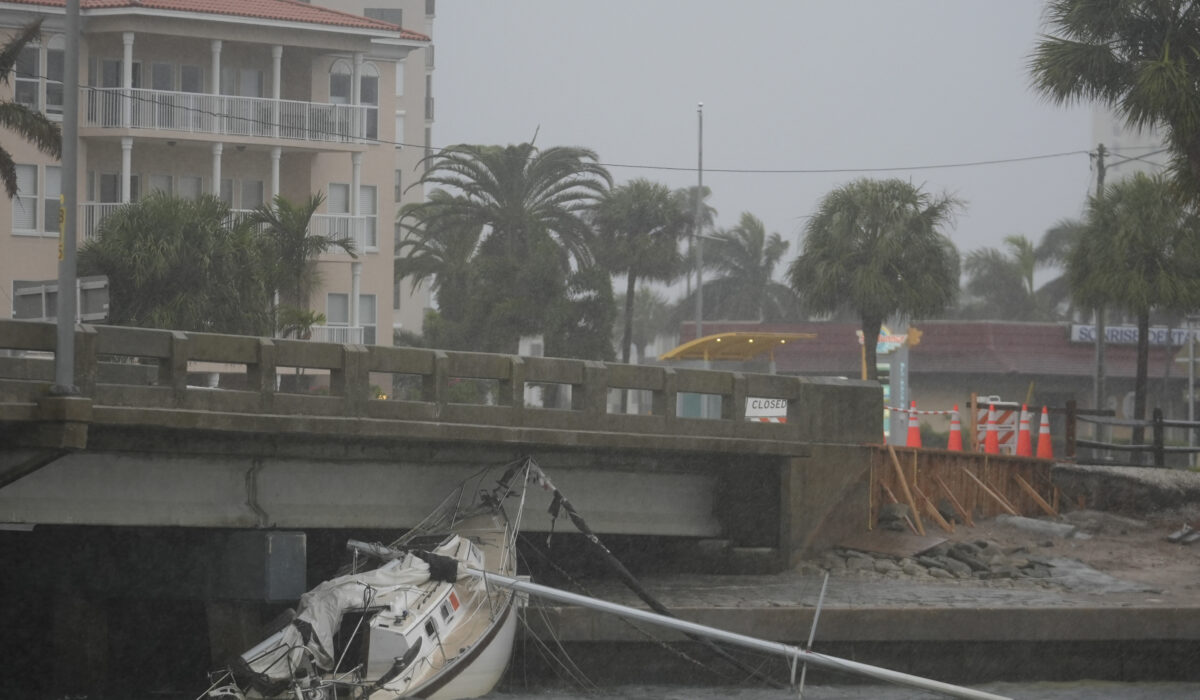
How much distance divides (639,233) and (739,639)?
136 ft

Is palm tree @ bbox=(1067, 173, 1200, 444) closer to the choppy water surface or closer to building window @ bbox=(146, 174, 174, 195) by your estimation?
the choppy water surface

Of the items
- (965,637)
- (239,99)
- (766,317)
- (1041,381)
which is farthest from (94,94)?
(766,317)

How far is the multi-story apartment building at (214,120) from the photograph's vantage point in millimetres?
40031

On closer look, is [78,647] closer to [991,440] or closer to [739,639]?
[739,639]

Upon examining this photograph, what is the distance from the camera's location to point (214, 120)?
4094 centimetres

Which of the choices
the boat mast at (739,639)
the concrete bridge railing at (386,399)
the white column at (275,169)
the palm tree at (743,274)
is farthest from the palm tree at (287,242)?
the palm tree at (743,274)

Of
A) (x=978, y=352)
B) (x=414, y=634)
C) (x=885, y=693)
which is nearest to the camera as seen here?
(x=414, y=634)

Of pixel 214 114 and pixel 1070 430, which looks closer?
pixel 1070 430

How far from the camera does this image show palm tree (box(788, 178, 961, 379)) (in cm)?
3491

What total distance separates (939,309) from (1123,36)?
1501cm

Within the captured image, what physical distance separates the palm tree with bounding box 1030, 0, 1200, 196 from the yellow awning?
1116 centimetres

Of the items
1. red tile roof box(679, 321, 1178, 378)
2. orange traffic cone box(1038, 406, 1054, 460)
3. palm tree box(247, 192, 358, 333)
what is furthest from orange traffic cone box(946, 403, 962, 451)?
red tile roof box(679, 321, 1178, 378)

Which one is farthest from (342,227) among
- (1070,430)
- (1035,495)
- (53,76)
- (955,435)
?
(1035,495)

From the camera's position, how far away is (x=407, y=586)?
1466cm
